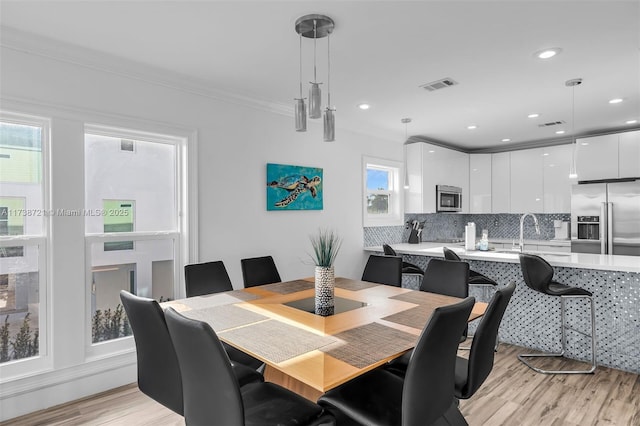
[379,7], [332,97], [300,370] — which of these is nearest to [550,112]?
[332,97]

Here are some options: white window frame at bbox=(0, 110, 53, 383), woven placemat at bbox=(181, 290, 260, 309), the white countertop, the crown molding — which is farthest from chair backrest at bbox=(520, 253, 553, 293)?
white window frame at bbox=(0, 110, 53, 383)

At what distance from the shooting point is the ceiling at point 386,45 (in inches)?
80.1

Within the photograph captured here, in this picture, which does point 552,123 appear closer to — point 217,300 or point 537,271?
point 537,271

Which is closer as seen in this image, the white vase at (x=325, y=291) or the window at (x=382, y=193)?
the white vase at (x=325, y=291)

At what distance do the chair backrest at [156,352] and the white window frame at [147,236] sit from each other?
1.25m

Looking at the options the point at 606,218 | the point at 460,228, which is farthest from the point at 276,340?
the point at 460,228

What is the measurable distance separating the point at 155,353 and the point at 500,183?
5.82 meters

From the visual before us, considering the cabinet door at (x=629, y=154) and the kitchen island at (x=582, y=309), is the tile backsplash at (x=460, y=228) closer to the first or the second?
the cabinet door at (x=629, y=154)

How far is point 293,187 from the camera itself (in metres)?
3.94

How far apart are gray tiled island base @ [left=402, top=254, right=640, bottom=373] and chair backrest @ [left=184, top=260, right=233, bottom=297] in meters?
2.78

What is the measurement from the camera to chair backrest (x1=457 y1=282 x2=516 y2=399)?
167cm

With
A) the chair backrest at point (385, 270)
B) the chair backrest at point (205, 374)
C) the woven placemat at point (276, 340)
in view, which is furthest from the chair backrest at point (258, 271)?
the chair backrest at point (205, 374)

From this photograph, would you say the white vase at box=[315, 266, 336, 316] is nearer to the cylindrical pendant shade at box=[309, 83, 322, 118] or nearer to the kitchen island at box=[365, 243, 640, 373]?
the cylindrical pendant shade at box=[309, 83, 322, 118]

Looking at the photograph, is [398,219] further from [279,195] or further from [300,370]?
[300,370]
